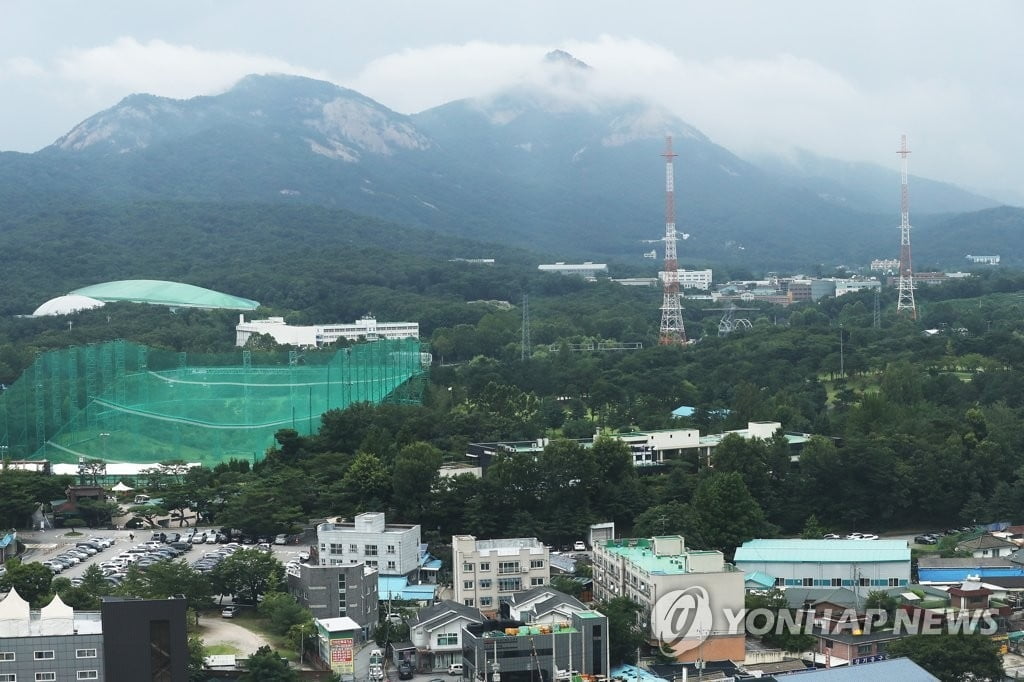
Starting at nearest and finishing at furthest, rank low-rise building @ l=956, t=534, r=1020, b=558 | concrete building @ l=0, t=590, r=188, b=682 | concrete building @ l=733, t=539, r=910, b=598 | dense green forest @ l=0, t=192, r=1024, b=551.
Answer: concrete building @ l=0, t=590, r=188, b=682, concrete building @ l=733, t=539, r=910, b=598, low-rise building @ l=956, t=534, r=1020, b=558, dense green forest @ l=0, t=192, r=1024, b=551

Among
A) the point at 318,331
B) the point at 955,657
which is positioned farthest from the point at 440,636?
the point at 318,331

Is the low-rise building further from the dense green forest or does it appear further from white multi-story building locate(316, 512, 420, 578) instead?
white multi-story building locate(316, 512, 420, 578)

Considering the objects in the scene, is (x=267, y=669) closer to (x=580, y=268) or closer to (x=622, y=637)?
(x=622, y=637)

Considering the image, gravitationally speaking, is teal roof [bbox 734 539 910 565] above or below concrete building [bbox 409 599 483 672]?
above

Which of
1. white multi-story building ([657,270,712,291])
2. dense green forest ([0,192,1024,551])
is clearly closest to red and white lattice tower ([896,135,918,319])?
dense green forest ([0,192,1024,551])

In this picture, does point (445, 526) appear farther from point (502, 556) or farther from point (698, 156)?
point (698, 156)

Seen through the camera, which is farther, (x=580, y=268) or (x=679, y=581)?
(x=580, y=268)
